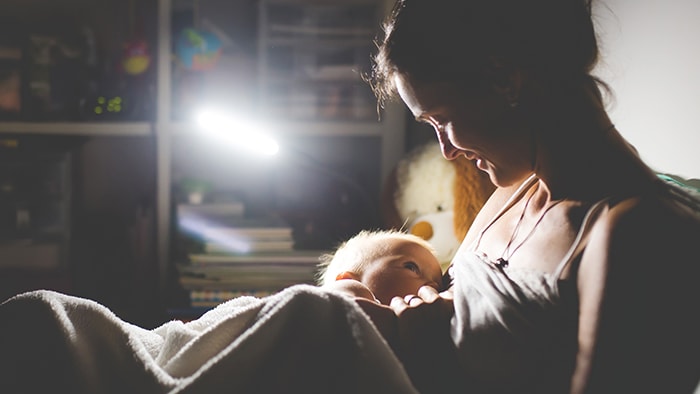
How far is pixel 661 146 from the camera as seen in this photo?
1.20m

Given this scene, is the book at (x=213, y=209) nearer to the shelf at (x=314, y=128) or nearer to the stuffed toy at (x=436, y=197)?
the shelf at (x=314, y=128)

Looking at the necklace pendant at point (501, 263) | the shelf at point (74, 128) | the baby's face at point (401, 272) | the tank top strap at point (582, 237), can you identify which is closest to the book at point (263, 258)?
the shelf at point (74, 128)

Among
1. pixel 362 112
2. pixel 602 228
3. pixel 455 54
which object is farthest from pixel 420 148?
pixel 602 228

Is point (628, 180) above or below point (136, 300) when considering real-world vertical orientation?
above

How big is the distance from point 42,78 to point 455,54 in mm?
1576

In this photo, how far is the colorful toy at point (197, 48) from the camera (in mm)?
2104

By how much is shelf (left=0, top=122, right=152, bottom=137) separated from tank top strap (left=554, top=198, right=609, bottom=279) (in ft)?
5.19

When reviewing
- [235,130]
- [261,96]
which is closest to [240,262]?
[235,130]

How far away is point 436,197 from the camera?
1665mm

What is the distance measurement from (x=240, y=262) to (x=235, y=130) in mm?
374

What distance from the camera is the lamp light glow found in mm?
1935

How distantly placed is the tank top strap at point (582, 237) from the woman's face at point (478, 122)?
0.50ft

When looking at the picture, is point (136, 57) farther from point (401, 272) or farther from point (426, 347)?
point (426, 347)

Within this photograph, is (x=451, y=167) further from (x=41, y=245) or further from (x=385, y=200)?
(x=41, y=245)
